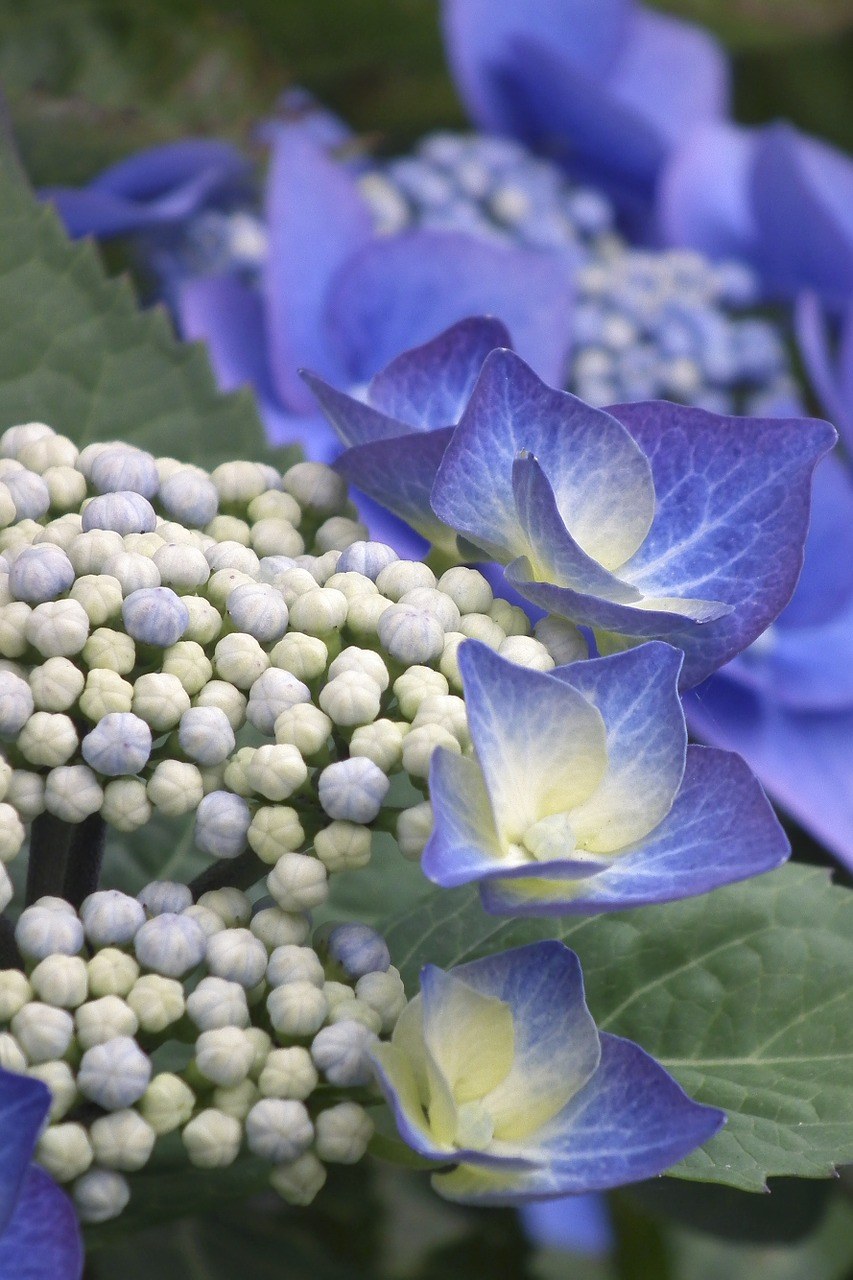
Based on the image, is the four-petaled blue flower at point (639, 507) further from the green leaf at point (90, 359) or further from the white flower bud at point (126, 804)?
the green leaf at point (90, 359)

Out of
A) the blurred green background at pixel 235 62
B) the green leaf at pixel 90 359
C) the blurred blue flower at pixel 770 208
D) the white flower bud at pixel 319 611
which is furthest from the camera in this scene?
the blurred blue flower at pixel 770 208

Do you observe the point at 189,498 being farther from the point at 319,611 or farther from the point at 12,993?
the point at 12,993

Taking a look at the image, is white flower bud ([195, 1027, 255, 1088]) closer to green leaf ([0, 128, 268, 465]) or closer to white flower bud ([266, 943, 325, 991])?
white flower bud ([266, 943, 325, 991])

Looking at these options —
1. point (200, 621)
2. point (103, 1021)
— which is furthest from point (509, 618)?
point (103, 1021)

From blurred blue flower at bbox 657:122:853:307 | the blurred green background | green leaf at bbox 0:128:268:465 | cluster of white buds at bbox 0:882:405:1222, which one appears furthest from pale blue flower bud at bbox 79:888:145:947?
blurred blue flower at bbox 657:122:853:307

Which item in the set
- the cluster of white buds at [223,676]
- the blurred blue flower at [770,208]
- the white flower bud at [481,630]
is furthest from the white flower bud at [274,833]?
the blurred blue flower at [770,208]

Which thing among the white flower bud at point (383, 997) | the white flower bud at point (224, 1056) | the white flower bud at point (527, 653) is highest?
the white flower bud at point (527, 653)

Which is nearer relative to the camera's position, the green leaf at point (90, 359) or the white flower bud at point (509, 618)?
the white flower bud at point (509, 618)
